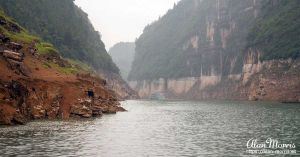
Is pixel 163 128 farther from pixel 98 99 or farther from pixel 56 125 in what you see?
pixel 98 99

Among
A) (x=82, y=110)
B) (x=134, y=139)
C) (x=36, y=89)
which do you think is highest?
(x=36, y=89)

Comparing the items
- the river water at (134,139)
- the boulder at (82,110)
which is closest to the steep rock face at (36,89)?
the boulder at (82,110)

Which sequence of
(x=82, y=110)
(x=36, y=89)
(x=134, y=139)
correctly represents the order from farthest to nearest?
(x=82, y=110), (x=36, y=89), (x=134, y=139)

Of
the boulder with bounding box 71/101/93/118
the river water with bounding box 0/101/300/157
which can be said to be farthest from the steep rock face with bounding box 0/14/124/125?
the river water with bounding box 0/101/300/157

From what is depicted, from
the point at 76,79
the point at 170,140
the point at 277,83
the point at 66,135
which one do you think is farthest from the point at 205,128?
the point at 277,83

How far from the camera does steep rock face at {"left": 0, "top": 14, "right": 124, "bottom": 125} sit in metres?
72.2

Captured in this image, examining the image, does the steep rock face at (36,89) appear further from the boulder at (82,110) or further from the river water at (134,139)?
the river water at (134,139)

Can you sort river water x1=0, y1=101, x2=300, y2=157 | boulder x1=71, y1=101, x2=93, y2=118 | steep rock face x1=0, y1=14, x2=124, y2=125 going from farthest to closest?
boulder x1=71, y1=101, x2=93, y2=118, steep rock face x1=0, y1=14, x2=124, y2=125, river water x1=0, y1=101, x2=300, y2=157

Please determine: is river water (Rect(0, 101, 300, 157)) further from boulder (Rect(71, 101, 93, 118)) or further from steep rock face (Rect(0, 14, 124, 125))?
boulder (Rect(71, 101, 93, 118))

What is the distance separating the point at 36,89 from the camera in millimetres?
81625

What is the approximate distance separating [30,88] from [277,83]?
125569 mm

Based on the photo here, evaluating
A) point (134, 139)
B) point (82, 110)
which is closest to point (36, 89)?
point (82, 110)

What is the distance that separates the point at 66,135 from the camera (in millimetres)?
57219

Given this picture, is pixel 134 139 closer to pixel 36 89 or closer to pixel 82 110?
pixel 36 89
